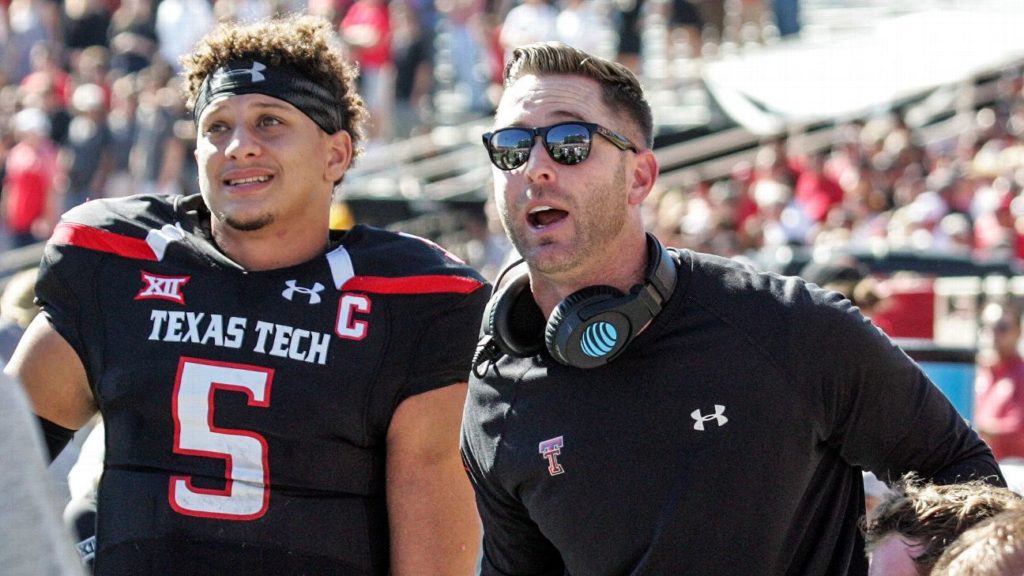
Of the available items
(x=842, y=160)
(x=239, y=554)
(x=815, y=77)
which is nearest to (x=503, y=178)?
(x=239, y=554)

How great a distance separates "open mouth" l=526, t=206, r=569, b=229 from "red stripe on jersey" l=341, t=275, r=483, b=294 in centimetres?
54

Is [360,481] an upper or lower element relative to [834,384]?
lower

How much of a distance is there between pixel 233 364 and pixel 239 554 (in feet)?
1.33

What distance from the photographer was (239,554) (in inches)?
134

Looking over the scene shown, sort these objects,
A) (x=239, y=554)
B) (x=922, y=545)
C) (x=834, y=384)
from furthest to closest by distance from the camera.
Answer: (x=239, y=554), (x=834, y=384), (x=922, y=545)

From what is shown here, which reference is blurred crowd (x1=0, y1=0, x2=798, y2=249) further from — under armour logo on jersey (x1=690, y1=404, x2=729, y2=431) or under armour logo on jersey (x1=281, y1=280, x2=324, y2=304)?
under armour logo on jersey (x1=690, y1=404, x2=729, y2=431)

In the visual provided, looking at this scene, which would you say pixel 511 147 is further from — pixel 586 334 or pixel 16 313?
pixel 16 313

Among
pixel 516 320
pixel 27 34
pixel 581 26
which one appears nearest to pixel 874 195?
pixel 581 26

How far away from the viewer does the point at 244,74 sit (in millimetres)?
3621

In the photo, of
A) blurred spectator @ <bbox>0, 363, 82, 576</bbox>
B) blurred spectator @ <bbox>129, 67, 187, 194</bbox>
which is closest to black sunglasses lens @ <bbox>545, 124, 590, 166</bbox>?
blurred spectator @ <bbox>0, 363, 82, 576</bbox>

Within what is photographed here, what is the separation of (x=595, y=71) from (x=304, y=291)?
872mm

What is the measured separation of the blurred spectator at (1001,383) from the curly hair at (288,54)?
16.1 ft

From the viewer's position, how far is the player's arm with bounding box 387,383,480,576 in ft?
11.4

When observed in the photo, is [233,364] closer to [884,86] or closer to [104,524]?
[104,524]
